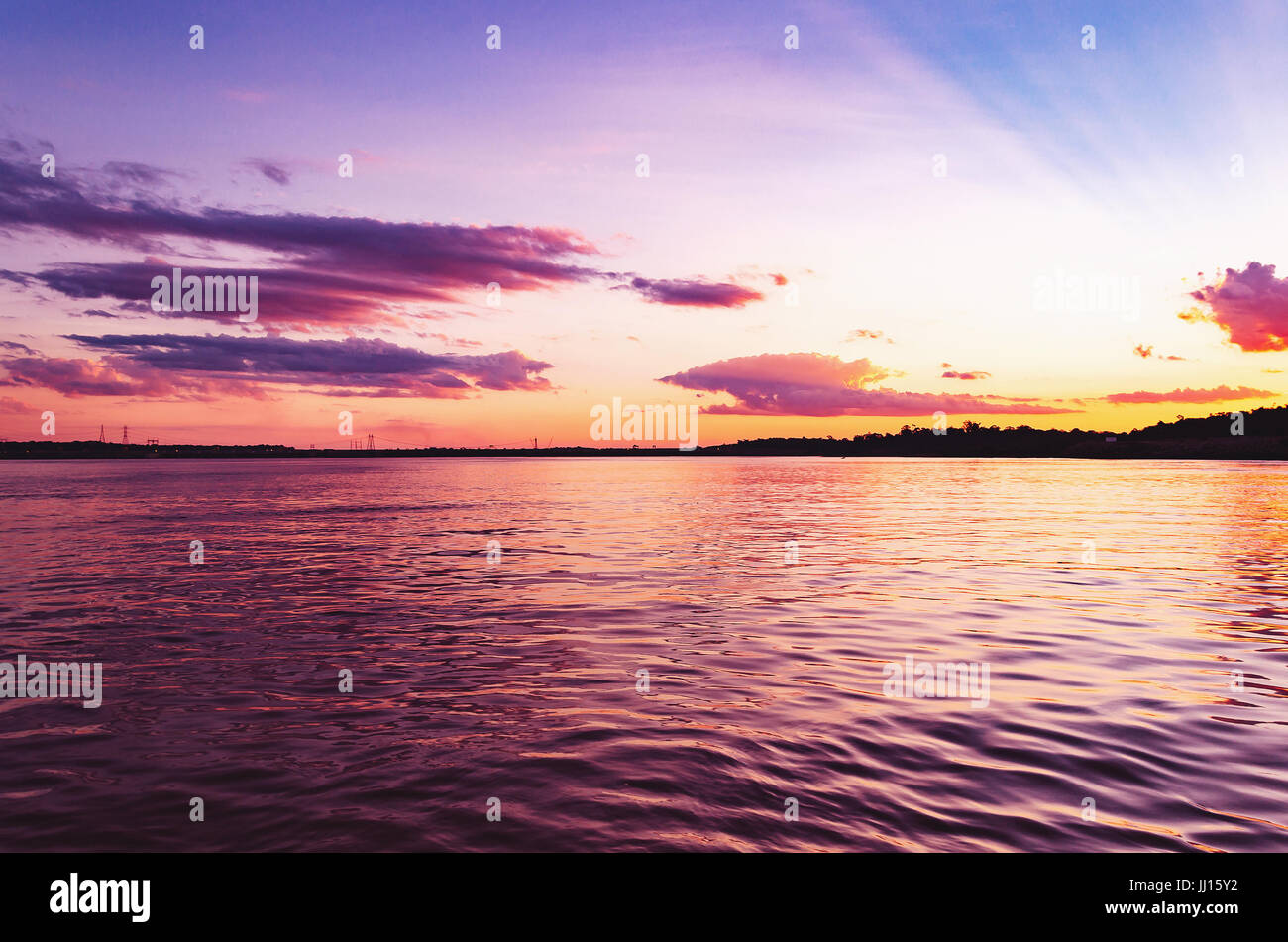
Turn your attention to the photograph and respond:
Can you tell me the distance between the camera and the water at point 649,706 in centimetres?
671

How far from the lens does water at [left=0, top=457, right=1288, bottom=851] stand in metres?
6.71

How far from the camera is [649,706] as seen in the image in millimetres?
10102

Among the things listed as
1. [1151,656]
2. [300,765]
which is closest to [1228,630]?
[1151,656]

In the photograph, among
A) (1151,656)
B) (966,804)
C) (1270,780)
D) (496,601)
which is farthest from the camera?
(496,601)

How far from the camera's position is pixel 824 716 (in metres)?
9.60

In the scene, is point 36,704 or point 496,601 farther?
point 496,601

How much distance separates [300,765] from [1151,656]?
1353 centimetres

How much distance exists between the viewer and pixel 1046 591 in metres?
19.0

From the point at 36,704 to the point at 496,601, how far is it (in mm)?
9320
